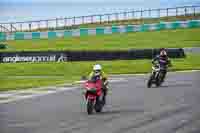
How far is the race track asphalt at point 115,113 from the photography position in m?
13.5

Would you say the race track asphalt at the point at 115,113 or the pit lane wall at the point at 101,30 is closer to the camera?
the race track asphalt at the point at 115,113

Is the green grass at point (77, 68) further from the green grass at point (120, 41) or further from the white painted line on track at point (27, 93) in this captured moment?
the green grass at point (120, 41)

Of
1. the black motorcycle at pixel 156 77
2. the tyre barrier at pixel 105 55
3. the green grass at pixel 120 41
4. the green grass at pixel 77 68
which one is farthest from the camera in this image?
the green grass at pixel 120 41

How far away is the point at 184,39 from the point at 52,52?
64.1 ft

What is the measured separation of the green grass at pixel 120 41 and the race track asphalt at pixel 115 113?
3403cm

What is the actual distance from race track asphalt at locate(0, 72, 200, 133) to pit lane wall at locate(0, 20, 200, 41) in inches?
1675

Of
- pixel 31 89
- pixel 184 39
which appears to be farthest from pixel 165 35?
pixel 31 89

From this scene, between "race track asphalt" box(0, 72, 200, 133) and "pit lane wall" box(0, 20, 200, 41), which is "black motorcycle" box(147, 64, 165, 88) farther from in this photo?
"pit lane wall" box(0, 20, 200, 41)

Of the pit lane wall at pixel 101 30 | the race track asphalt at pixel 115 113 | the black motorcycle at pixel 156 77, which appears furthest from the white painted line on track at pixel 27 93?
the pit lane wall at pixel 101 30

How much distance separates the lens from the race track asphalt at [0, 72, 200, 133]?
44.2 feet

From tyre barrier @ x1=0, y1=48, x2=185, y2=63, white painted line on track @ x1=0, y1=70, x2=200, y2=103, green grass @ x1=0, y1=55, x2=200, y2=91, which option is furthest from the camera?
tyre barrier @ x1=0, y1=48, x2=185, y2=63

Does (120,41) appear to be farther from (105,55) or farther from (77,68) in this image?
(77,68)

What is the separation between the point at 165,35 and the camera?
211 feet

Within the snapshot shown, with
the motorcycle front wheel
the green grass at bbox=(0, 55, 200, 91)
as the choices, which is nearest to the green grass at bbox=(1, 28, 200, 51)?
the green grass at bbox=(0, 55, 200, 91)
